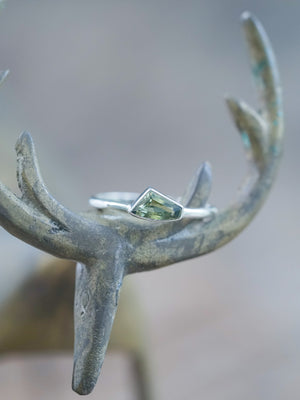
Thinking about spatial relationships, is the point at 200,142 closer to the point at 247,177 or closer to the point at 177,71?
the point at 177,71

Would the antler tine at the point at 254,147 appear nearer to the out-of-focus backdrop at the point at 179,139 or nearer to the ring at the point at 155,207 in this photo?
the ring at the point at 155,207

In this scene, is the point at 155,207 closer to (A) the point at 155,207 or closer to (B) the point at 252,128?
(A) the point at 155,207

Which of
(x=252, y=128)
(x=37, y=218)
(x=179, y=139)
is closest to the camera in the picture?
(x=37, y=218)

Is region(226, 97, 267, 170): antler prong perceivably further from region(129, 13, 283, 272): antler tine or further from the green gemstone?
the green gemstone

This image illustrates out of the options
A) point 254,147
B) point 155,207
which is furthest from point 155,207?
point 254,147

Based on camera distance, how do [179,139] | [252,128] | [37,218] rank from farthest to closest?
1. [179,139]
2. [252,128]
3. [37,218]

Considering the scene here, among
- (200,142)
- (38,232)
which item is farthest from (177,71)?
(38,232)
